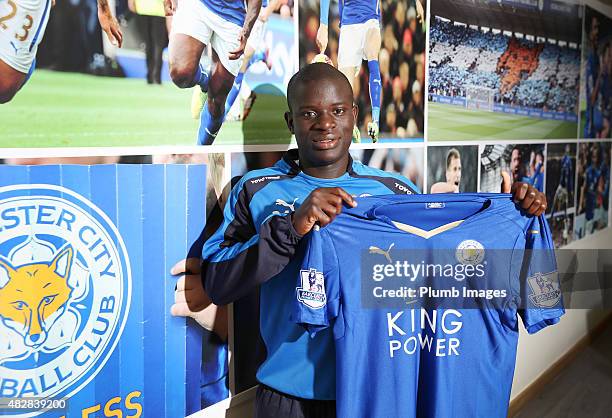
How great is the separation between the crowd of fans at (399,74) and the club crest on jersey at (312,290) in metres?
0.92

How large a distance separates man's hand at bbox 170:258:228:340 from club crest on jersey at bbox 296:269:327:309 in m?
0.41

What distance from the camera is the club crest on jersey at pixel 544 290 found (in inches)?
53.4

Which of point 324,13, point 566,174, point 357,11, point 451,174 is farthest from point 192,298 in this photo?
point 566,174

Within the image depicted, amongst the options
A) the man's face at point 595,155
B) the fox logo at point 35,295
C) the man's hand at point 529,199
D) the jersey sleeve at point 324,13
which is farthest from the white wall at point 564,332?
the fox logo at point 35,295

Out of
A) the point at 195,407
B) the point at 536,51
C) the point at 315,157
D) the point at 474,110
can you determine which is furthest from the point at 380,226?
the point at 536,51

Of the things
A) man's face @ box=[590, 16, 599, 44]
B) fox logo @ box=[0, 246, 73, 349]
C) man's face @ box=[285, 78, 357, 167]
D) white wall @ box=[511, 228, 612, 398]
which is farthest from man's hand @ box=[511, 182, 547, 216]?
man's face @ box=[590, 16, 599, 44]

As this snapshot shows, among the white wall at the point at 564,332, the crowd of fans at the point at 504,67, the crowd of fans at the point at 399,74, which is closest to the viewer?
the crowd of fans at the point at 399,74

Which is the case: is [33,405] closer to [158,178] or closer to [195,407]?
[195,407]

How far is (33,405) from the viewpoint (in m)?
1.21

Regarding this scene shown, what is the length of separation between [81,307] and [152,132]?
45 centimetres

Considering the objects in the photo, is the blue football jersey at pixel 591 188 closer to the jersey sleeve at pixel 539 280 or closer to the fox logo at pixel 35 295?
the jersey sleeve at pixel 539 280

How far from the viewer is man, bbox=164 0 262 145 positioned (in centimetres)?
141

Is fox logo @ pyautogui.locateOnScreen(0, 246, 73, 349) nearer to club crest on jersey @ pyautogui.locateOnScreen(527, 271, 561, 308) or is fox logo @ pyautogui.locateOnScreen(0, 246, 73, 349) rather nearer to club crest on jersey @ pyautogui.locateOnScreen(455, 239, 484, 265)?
club crest on jersey @ pyautogui.locateOnScreen(455, 239, 484, 265)

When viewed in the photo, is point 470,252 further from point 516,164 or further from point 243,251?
point 516,164
